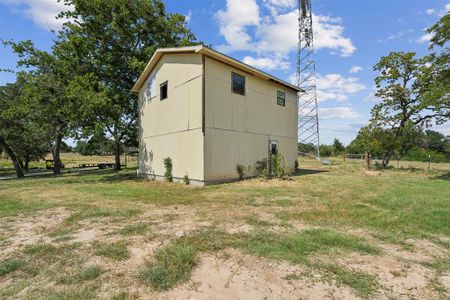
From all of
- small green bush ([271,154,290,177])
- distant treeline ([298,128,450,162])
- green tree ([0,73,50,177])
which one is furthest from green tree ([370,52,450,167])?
green tree ([0,73,50,177])

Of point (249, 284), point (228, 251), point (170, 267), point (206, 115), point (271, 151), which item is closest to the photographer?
point (249, 284)

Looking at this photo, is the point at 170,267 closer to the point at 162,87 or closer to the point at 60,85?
the point at 162,87

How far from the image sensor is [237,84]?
12.0m

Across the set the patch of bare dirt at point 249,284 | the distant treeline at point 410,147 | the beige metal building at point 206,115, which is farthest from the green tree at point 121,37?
the distant treeline at point 410,147

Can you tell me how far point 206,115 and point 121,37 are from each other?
1115 centimetres

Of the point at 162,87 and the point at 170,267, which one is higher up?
the point at 162,87

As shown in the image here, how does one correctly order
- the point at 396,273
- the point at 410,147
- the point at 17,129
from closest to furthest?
the point at 396,273 < the point at 17,129 < the point at 410,147

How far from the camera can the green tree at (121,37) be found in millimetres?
16234

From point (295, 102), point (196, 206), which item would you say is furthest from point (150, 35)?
point (196, 206)

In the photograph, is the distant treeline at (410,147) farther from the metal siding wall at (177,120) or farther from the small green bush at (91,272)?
the small green bush at (91,272)

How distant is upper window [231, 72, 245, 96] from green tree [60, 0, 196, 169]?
7.36m

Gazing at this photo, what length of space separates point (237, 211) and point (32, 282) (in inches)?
156

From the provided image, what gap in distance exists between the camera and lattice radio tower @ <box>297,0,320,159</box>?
77.5 feet

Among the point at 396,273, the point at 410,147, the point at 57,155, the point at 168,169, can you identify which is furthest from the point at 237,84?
the point at 410,147
